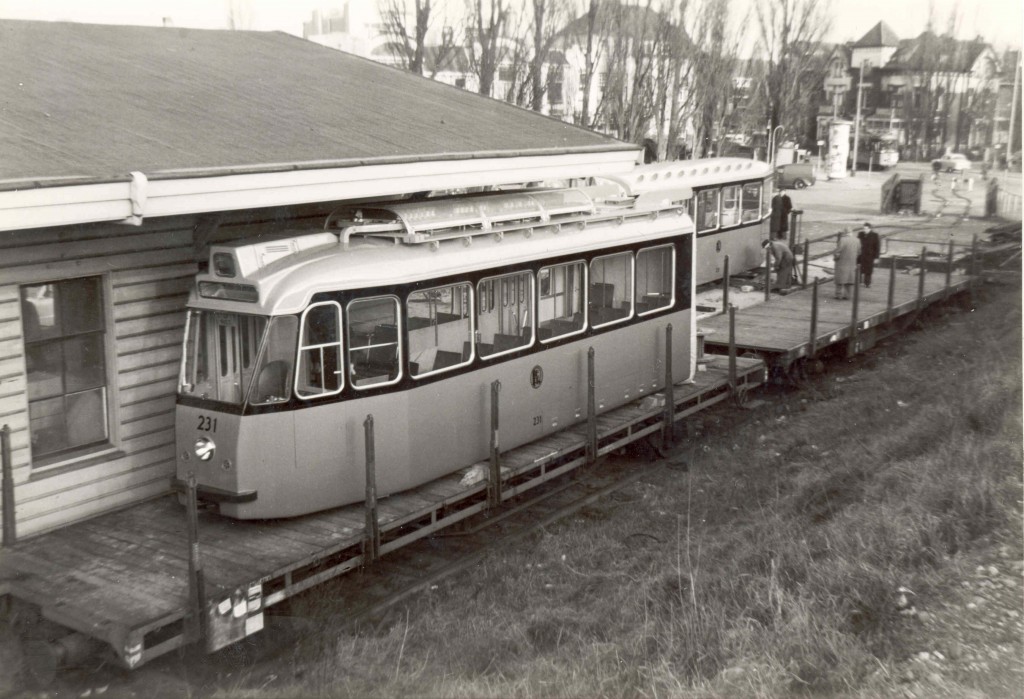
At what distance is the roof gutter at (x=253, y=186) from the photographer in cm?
739

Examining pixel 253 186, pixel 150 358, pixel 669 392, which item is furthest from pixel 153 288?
pixel 669 392

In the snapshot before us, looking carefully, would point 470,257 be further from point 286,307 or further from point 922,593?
point 922,593

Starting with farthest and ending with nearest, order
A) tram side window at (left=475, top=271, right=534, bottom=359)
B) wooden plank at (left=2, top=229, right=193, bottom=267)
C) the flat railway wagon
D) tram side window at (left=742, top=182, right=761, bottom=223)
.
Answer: tram side window at (left=742, top=182, right=761, bottom=223)
tram side window at (left=475, top=271, right=534, bottom=359)
wooden plank at (left=2, top=229, right=193, bottom=267)
the flat railway wagon

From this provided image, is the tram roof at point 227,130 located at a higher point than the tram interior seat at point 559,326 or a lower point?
higher

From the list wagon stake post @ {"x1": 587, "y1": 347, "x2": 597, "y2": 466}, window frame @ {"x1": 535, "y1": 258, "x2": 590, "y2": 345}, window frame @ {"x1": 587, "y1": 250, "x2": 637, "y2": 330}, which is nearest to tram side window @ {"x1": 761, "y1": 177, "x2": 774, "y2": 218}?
window frame @ {"x1": 587, "y1": 250, "x2": 637, "y2": 330}

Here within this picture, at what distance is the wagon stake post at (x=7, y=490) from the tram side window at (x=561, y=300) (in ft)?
17.4

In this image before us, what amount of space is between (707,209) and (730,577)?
1593cm

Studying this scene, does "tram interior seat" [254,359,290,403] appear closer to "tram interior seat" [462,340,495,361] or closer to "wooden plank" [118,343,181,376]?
"wooden plank" [118,343,181,376]

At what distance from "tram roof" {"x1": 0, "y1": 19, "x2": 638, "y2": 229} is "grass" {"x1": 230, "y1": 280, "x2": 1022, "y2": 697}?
12.3 ft

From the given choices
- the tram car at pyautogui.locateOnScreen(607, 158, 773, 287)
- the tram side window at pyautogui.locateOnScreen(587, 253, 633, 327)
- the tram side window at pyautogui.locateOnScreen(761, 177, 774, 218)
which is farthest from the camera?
the tram side window at pyautogui.locateOnScreen(761, 177, 774, 218)

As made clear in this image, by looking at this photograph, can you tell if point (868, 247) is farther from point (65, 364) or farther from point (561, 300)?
point (65, 364)

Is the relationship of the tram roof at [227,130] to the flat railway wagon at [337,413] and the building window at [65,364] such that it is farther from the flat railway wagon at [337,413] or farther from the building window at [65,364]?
the building window at [65,364]

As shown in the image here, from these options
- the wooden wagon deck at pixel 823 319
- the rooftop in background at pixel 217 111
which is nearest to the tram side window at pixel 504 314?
the rooftop in background at pixel 217 111

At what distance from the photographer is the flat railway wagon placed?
7.66 meters
